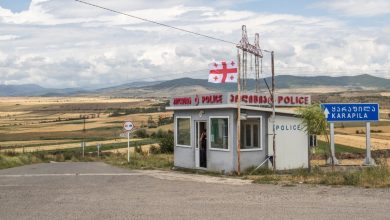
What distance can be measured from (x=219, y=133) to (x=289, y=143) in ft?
10.8

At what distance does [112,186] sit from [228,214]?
7.49 m

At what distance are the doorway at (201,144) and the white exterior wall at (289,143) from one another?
284 centimetres

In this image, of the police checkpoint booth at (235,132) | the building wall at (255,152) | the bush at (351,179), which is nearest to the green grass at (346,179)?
the bush at (351,179)

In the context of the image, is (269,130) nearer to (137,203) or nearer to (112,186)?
(112,186)

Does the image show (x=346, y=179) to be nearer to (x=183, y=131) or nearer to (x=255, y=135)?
(x=255, y=135)

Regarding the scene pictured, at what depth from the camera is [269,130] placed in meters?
A: 23.4

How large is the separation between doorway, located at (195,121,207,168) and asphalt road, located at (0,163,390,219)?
15.7ft

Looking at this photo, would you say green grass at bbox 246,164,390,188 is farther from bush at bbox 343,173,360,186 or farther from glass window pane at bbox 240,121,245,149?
glass window pane at bbox 240,121,245,149

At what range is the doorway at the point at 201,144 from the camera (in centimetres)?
2427

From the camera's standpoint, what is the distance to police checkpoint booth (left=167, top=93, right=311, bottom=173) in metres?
22.7

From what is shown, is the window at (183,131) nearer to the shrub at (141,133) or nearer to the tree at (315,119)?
the tree at (315,119)

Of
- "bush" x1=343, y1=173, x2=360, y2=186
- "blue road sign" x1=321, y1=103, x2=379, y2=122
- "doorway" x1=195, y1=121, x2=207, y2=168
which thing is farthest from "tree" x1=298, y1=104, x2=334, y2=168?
"doorway" x1=195, y1=121, x2=207, y2=168

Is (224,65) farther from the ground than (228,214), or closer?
farther from the ground

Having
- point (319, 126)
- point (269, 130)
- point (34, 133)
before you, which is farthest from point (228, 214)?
point (34, 133)
